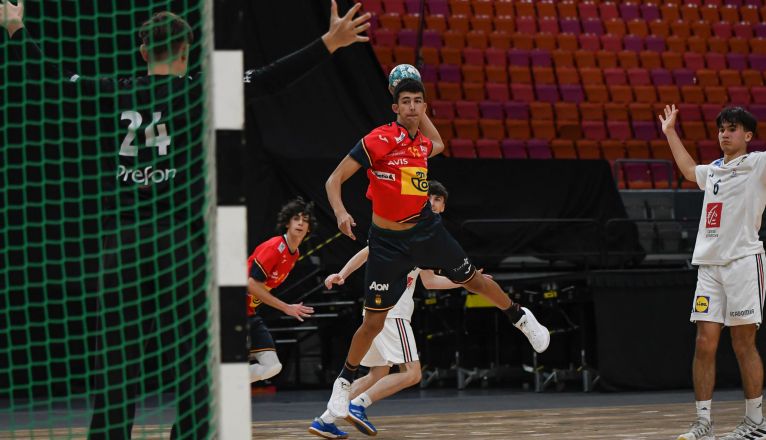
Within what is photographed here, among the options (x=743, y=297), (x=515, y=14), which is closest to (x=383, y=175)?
(x=743, y=297)

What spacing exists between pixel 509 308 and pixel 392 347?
113 centimetres

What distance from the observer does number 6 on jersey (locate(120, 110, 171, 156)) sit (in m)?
3.87

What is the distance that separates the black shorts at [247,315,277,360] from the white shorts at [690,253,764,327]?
9.31 feet

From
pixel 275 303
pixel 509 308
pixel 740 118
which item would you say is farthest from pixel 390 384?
pixel 740 118

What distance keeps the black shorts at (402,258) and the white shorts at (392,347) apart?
1152mm

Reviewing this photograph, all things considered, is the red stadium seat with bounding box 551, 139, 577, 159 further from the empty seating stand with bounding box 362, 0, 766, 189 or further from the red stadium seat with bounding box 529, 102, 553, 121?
the red stadium seat with bounding box 529, 102, 553, 121

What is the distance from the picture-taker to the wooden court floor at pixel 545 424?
20.7 feet

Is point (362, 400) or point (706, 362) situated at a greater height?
point (706, 362)

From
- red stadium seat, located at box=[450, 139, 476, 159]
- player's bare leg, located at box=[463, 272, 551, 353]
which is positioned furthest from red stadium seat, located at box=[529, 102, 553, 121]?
player's bare leg, located at box=[463, 272, 551, 353]

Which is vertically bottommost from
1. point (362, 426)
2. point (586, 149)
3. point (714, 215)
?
point (362, 426)

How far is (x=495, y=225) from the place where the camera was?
1148 centimetres

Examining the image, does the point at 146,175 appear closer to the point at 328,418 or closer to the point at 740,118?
the point at 328,418

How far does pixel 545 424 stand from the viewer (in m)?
7.04

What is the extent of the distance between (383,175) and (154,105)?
2272 mm
